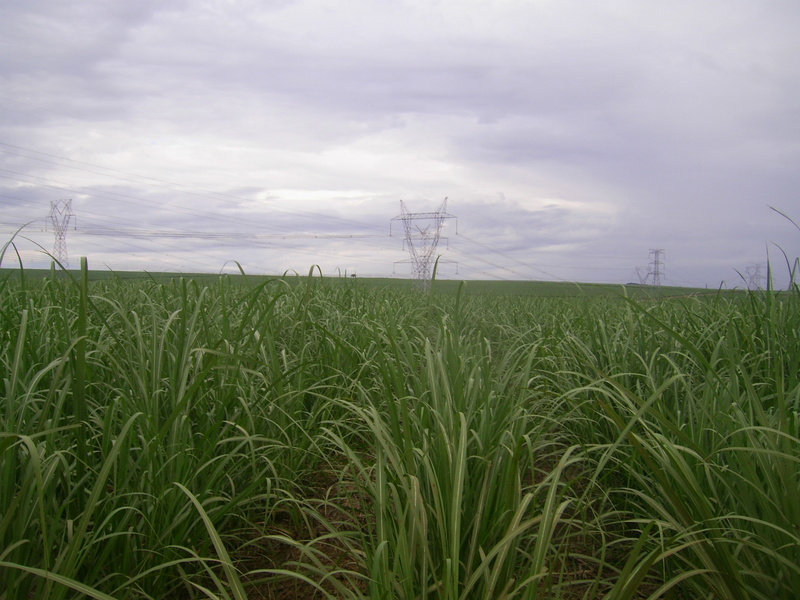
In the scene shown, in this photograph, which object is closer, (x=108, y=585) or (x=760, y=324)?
(x=108, y=585)

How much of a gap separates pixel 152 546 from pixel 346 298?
3254 millimetres

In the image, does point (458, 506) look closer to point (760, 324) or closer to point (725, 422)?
point (725, 422)

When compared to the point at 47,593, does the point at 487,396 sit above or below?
above

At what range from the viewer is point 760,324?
124 inches

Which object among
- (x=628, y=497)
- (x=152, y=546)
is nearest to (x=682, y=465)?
(x=628, y=497)

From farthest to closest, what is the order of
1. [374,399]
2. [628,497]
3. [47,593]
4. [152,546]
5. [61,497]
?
1. [374,399]
2. [628,497]
3. [61,497]
4. [152,546]
5. [47,593]

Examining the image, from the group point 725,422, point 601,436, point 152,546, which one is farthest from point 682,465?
point 152,546

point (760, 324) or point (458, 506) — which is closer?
point (458, 506)

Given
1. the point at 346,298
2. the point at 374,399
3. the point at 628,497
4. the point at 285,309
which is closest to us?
the point at 628,497

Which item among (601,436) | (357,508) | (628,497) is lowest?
(357,508)

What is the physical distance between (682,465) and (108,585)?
1757 millimetres

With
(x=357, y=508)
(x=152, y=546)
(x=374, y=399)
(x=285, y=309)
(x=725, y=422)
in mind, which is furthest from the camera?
(x=285, y=309)

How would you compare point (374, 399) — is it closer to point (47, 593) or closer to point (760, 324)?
point (47, 593)

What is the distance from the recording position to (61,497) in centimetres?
192
